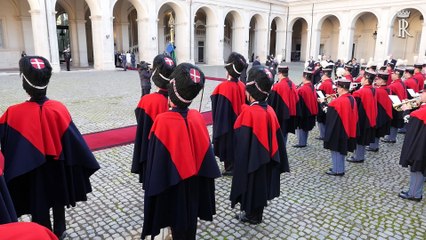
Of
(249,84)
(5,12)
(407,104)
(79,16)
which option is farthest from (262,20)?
(249,84)

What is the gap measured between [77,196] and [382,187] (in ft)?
16.1

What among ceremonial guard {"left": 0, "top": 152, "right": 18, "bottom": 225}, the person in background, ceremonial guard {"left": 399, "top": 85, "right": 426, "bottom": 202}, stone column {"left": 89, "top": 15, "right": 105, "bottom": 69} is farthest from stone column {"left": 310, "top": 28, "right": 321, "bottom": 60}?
ceremonial guard {"left": 0, "top": 152, "right": 18, "bottom": 225}

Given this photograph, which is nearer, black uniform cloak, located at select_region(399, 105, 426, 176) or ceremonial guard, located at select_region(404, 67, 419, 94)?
black uniform cloak, located at select_region(399, 105, 426, 176)

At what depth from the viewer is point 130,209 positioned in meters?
4.60

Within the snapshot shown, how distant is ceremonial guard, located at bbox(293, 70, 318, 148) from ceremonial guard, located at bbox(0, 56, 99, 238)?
17.7 ft

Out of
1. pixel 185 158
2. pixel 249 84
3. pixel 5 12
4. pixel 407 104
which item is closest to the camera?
pixel 185 158

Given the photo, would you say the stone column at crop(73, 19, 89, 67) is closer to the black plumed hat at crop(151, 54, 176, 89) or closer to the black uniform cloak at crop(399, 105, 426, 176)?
the black plumed hat at crop(151, 54, 176, 89)

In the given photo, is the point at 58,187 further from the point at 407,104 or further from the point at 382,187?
the point at 407,104

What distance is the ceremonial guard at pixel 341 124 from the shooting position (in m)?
5.84

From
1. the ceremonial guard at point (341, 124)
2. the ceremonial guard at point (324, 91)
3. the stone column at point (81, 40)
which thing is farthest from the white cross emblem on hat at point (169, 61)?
the stone column at point (81, 40)

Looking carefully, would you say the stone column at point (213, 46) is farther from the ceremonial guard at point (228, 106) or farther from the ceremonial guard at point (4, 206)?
the ceremonial guard at point (4, 206)

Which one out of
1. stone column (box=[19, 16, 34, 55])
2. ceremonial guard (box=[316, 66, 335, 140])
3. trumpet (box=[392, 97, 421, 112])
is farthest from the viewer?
stone column (box=[19, 16, 34, 55])

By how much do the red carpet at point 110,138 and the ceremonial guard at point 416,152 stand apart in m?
5.72

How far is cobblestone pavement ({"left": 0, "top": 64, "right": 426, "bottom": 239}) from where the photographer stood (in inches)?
161
